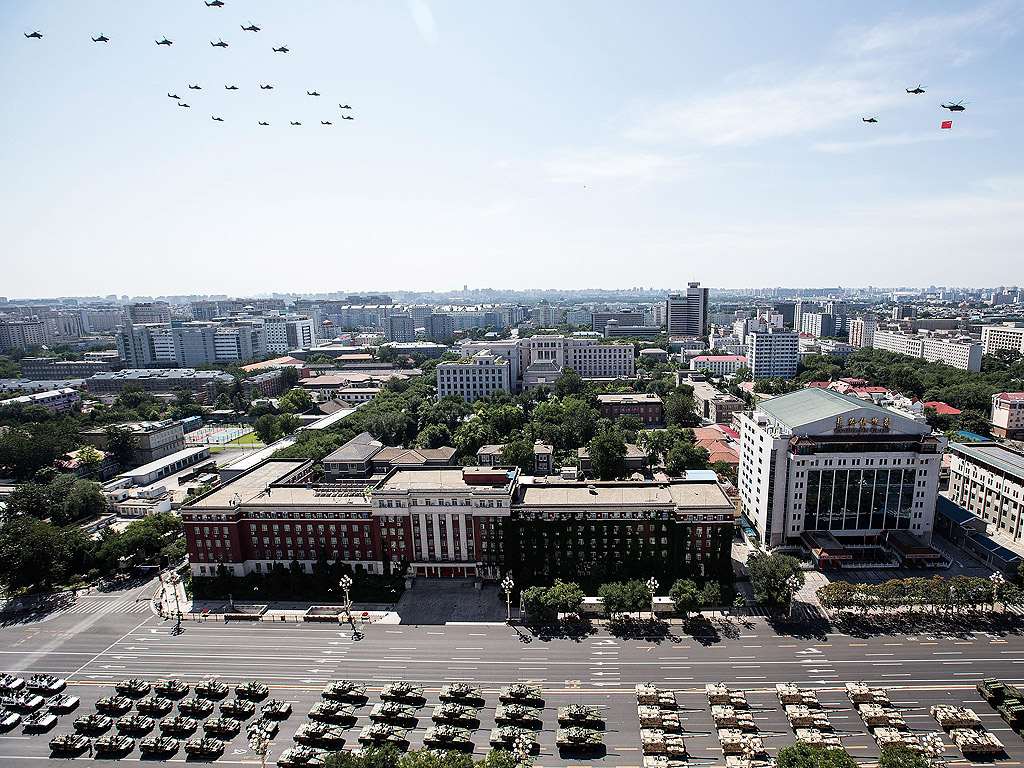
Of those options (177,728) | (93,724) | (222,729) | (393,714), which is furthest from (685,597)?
(93,724)

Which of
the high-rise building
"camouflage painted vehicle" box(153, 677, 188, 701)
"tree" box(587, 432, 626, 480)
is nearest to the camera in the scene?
"camouflage painted vehicle" box(153, 677, 188, 701)

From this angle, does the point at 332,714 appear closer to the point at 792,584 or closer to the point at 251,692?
the point at 251,692

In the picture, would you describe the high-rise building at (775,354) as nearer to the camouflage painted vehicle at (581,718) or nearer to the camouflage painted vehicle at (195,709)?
the camouflage painted vehicle at (581,718)

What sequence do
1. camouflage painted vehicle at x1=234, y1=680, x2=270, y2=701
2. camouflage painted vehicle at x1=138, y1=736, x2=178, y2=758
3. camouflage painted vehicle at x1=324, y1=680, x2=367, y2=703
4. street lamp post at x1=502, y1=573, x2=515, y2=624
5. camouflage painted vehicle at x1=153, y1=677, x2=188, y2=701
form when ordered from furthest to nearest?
street lamp post at x1=502, y1=573, x2=515, y2=624, camouflage painted vehicle at x1=153, y1=677, x2=188, y2=701, camouflage painted vehicle at x1=234, y1=680, x2=270, y2=701, camouflage painted vehicle at x1=324, y1=680, x2=367, y2=703, camouflage painted vehicle at x1=138, y1=736, x2=178, y2=758

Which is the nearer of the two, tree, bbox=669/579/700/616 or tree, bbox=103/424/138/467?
tree, bbox=669/579/700/616

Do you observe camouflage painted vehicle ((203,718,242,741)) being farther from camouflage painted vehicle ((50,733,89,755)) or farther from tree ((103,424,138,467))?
tree ((103,424,138,467))

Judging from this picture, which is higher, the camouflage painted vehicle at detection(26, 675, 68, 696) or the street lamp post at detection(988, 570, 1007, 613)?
the street lamp post at detection(988, 570, 1007, 613)

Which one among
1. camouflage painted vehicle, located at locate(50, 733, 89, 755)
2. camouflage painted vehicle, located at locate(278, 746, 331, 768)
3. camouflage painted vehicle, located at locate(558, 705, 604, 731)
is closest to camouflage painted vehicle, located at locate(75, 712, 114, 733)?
camouflage painted vehicle, located at locate(50, 733, 89, 755)

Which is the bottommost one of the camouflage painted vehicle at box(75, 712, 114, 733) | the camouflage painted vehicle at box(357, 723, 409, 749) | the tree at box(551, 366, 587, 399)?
the camouflage painted vehicle at box(75, 712, 114, 733)
